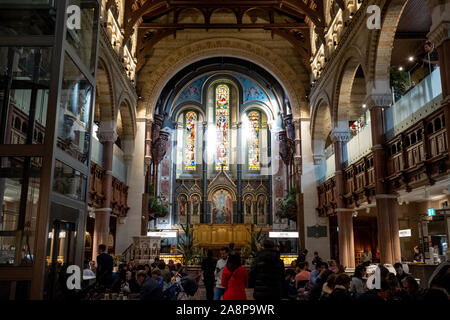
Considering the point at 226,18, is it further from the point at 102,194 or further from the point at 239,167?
the point at 102,194

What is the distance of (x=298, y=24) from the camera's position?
21.0m

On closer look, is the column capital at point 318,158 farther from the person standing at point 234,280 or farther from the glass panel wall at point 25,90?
the glass panel wall at point 25,90

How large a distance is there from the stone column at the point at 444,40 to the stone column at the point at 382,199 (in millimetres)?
3910

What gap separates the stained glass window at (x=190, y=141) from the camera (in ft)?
98.3

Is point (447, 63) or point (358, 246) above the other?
point (447, 63)

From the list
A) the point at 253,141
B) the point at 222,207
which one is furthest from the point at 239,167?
the point at 222,207

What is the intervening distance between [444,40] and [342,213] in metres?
8.98

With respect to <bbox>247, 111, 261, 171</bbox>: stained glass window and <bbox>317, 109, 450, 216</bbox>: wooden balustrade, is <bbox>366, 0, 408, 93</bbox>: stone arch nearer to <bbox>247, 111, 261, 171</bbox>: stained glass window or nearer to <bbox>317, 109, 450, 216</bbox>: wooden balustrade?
<bbox>317, 109, 450, 216</bbox>: wooden balustrade

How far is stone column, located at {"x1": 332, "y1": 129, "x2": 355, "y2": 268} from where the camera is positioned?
51.8 ft

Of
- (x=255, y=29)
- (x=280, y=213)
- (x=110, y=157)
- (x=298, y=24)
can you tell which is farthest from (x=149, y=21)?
(x=280, y=213)

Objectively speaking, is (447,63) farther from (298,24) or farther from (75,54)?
(298,24)

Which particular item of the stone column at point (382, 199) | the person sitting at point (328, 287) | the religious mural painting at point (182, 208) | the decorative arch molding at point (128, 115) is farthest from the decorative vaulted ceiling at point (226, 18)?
the person sitting at point (328, 287)

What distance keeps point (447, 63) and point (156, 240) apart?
41.3 feet

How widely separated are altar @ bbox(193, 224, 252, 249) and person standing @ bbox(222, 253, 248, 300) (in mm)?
20622
